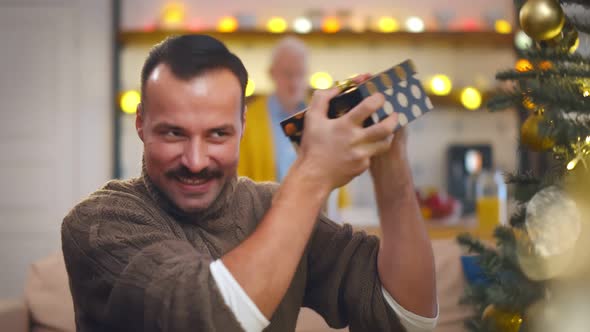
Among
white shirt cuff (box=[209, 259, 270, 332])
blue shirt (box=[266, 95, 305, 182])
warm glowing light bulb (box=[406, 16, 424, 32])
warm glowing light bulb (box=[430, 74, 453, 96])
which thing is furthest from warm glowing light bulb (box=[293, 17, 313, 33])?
white shirt cuff (box=[209, 259, 270, 332])

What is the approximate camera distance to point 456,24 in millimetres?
5031

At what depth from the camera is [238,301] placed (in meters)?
0.80

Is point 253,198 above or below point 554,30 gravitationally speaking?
below

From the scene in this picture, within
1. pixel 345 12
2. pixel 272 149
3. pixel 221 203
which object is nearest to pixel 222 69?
pixel 221 203

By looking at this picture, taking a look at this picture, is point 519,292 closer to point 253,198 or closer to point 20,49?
point 253,198

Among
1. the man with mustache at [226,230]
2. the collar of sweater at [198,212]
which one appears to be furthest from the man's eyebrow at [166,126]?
the collar of sweater at [198,212]

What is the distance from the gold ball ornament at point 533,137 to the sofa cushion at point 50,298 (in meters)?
1.40

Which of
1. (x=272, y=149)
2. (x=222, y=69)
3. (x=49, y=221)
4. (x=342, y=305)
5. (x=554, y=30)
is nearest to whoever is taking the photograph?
(x=554, y=30)

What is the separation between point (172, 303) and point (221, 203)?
246 millimetres

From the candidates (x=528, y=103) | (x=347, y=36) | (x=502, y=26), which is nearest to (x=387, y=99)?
(x=528, y=103)

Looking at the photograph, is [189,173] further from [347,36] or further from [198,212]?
[347,36]

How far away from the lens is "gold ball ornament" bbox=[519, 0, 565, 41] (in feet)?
2.77

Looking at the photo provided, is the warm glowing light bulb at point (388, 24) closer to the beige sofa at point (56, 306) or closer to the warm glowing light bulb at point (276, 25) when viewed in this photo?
the warm glowing light bulb at point (276, 25)

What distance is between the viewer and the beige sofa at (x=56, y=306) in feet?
6.23
